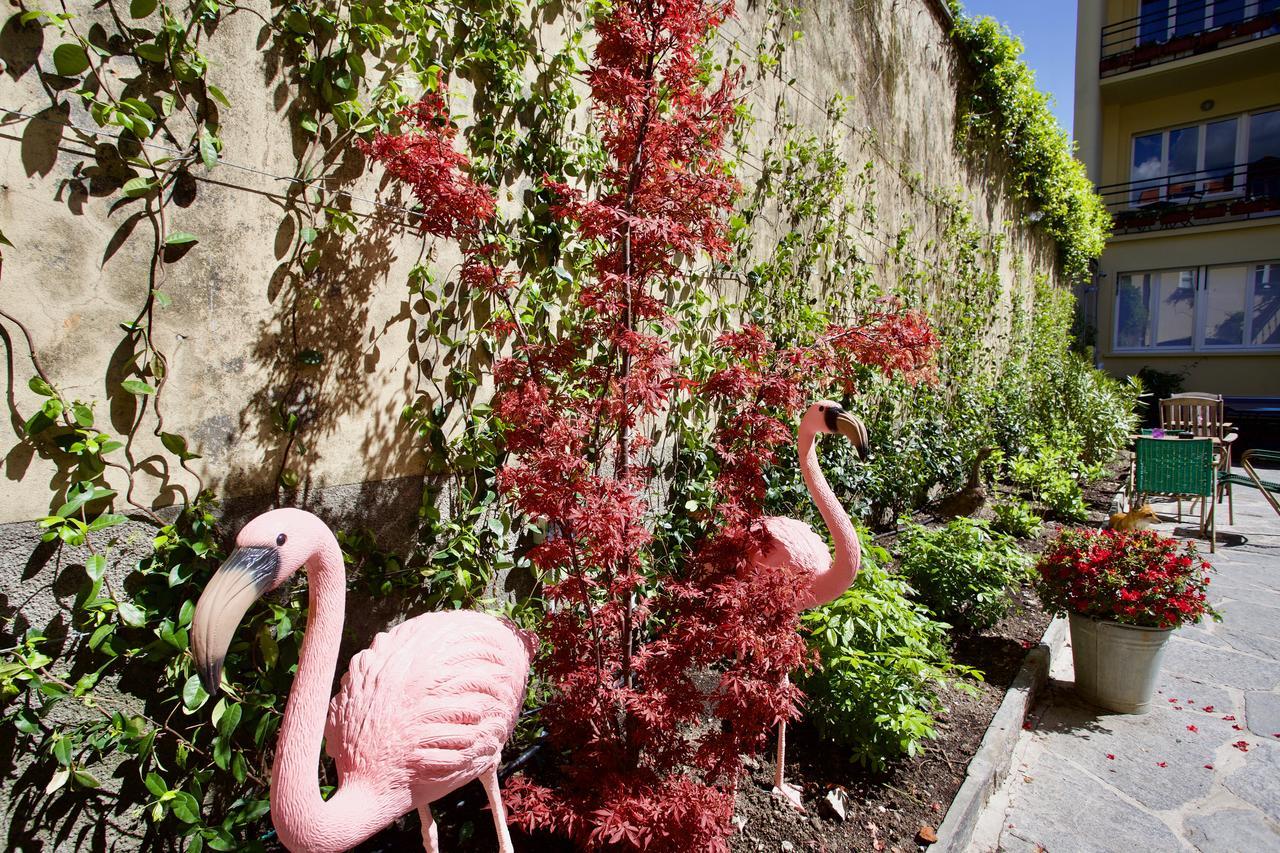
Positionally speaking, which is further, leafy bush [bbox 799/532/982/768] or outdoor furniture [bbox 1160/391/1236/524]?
outdoor furniture [bbox 1160/391/1236/524]

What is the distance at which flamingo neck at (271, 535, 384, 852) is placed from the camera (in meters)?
1.57

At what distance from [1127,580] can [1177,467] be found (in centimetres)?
368

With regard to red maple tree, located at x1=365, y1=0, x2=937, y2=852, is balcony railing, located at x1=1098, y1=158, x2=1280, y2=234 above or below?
above

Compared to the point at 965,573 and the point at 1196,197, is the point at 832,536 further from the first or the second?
the point at 1196,197

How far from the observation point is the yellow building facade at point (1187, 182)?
1527 centimetres

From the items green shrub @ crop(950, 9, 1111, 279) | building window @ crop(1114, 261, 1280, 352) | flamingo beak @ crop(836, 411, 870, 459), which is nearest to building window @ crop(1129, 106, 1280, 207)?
building window @ crop(1114, 261, 1280, 352)

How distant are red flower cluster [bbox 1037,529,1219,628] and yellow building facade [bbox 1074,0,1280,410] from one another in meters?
14.7

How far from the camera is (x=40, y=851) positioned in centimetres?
182

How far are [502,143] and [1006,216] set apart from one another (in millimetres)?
9607

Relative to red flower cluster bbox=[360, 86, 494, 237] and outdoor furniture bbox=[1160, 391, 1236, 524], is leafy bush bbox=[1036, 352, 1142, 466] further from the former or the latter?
red flower cluster bbox=[360, 86, 494, 237]

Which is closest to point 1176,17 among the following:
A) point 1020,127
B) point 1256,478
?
point 1020,127

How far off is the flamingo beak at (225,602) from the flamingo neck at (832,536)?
84.5 inches

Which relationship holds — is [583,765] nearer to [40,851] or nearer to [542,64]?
[40,851]

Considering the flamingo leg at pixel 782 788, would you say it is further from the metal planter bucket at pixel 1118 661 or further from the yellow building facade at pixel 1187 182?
the yellow building facade at pixel 1187 182
